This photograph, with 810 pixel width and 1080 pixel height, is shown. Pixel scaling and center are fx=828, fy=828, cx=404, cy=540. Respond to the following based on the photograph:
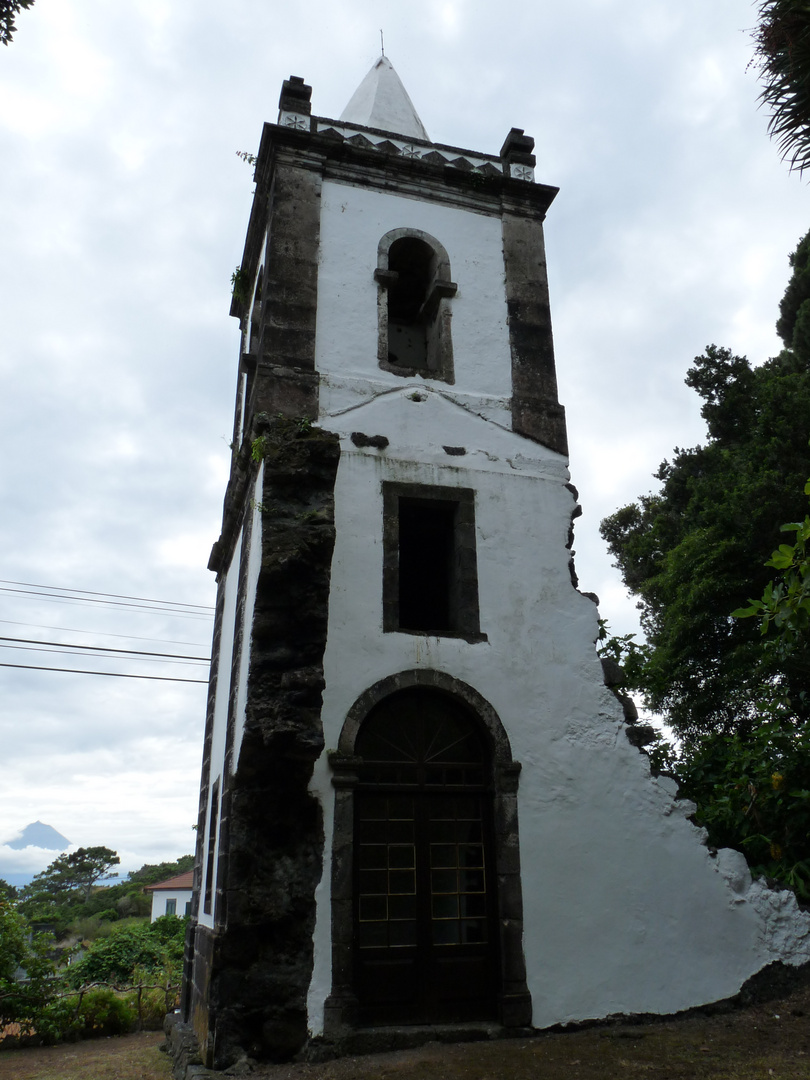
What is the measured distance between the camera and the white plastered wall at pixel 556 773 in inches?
275

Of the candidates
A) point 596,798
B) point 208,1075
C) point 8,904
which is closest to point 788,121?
point 596,798

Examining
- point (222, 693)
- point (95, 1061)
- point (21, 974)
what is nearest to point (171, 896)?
point (21, 974)

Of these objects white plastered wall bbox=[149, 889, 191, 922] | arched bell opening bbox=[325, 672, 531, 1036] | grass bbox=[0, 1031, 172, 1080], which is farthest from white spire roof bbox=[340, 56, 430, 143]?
white plastered wall bbox=[149, 889, 191, 922]

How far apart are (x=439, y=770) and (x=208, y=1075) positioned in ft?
9.51

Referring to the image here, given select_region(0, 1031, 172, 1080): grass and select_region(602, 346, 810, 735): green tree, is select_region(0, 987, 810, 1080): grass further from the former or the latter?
select_region(602, 346, 810, 735): green tree

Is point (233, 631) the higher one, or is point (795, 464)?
point (795, 464)

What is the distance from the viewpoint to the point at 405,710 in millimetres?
7590

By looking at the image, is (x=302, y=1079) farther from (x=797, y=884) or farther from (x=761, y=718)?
(x=761, y=718)

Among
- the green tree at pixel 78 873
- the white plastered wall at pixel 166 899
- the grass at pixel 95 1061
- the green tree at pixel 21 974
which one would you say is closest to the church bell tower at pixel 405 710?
the grass at pixel 95 1061

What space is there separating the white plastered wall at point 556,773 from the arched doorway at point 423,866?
0.36m

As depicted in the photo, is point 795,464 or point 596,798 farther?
point 795,464

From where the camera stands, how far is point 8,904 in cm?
1055

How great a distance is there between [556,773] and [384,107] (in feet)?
32.5

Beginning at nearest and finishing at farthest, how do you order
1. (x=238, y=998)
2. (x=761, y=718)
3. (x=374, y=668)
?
1. (x=238, y=998)
2. (x=374, y=668)
3. (x=761, y=718)
